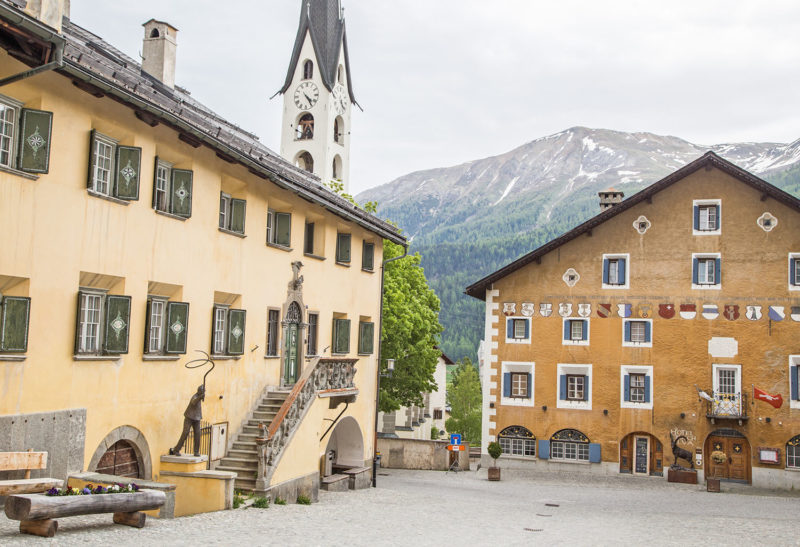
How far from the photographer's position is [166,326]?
16734 mm

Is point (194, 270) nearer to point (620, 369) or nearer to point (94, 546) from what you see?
point (94, 546)

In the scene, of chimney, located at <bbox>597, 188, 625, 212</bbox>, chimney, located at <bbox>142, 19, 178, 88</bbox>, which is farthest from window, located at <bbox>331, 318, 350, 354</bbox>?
chimney, located at <bbox>597, 188, 625, 212</bbox>

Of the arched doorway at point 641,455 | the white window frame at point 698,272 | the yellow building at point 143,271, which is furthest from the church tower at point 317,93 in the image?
the yellow building at point 143,271

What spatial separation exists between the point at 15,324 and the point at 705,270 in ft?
87.9

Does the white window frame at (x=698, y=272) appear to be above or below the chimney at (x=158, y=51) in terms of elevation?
below

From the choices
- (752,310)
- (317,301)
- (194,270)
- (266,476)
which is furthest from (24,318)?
(752,310)

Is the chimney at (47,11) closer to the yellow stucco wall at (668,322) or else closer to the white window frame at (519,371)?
the yellow stucco wall at (668,322)

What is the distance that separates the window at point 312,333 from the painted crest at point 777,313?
58.6 ft

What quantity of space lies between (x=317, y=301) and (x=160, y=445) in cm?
879

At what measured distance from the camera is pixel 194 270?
17.9 metres

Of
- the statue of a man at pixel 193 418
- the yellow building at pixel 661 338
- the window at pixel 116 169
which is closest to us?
the window at pixel 116 169

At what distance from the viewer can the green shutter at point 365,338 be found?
2792 centimetres

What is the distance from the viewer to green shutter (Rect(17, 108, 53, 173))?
12703 mm

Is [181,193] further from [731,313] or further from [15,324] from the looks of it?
[731,313]
